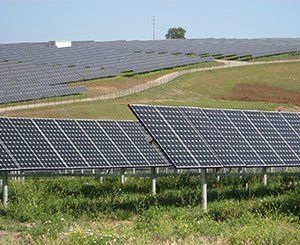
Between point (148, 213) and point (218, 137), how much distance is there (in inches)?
163

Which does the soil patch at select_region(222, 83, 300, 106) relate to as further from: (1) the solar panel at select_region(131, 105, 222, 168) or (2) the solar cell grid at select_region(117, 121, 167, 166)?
(1) the solar panel at select_region(131, 105, 222, 168)

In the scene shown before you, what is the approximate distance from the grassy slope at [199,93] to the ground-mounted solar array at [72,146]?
27253mm

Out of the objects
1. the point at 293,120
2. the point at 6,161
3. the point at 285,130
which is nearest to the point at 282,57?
the point at 293,120

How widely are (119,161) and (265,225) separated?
10.0 metres

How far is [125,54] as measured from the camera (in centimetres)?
10175

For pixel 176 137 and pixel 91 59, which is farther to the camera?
pixel 91 59

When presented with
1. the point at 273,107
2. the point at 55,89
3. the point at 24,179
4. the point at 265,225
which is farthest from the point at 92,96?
the point at 265,225

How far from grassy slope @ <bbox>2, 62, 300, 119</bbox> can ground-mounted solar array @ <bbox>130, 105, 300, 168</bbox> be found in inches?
1206

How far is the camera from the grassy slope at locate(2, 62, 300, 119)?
186 ft

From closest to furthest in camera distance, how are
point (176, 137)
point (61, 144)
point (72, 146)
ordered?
point (176, 137) → point (61, 144) → point (72, 146)

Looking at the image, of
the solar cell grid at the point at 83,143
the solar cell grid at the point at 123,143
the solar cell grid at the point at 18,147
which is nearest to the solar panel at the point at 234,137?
the solar cell grid at the point at 123,143

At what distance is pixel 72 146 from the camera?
2359cm

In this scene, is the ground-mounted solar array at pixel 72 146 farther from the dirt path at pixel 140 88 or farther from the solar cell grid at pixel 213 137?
the dirt path at pixel 140 88

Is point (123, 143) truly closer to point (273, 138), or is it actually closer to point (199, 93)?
point (273, 138)
